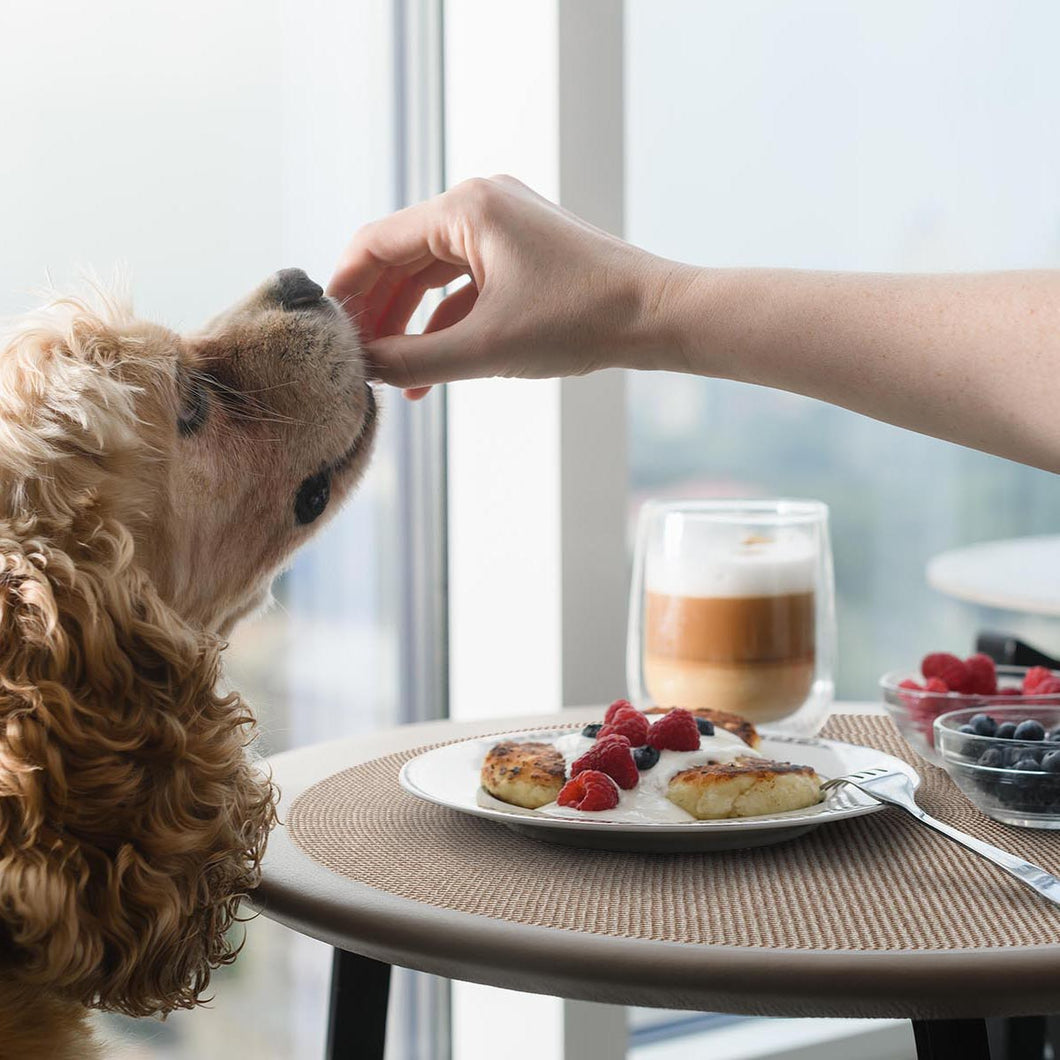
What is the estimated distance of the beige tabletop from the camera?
68cm

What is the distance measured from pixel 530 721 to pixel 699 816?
20.0 inches

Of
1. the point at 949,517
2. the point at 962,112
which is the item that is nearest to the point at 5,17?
the point at 962,112

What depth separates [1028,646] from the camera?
1.68m

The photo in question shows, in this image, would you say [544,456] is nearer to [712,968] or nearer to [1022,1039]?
[1022,1039]

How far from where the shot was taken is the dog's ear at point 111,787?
0.74m

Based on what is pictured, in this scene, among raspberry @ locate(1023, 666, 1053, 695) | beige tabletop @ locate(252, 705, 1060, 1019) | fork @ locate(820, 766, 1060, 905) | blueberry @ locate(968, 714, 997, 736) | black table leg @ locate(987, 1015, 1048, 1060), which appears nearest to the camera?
beige tabletop @ locate(252, 705, 1060, 1019)

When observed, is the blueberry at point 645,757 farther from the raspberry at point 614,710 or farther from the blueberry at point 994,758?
the blueberry at point 994,758

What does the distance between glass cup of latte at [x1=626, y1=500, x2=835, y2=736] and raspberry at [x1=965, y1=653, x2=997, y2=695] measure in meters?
0.16

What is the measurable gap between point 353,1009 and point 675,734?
1.37 ft

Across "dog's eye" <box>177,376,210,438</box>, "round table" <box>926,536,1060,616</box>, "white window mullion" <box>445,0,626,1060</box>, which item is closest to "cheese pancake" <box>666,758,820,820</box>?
"dog's eye" <box>177,376,210,438</box>

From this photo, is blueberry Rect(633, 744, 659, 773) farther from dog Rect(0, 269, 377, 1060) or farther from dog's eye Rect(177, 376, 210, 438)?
dog's eye Rect(177, 376, 210, 438)

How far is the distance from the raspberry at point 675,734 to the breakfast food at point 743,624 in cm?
32

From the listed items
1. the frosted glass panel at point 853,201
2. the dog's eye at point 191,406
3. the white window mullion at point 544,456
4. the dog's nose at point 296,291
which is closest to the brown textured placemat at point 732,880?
the dog's eye at point 191,406

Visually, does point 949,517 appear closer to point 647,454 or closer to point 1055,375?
point 647,454
